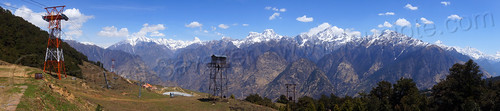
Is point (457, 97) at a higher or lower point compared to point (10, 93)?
lower

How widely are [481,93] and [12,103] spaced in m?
87.9

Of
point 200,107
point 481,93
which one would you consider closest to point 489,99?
point 481,93

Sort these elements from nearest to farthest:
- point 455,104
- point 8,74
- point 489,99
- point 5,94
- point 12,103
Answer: point 12,103 → point 5,94 → point 8,74 → point 489,99 → point 455,104

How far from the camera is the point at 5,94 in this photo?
33469 millimetres

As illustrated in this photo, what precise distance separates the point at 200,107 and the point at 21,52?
72.3 meters

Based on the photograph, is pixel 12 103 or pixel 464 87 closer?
pixel 12 103

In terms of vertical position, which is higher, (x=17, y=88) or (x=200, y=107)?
(x=17, y=88)

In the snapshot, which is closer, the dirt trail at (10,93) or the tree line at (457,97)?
the dirt trail at (10,93)

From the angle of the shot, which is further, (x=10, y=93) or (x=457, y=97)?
(x=457, y=97)

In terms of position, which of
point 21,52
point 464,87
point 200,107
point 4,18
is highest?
point 4,18

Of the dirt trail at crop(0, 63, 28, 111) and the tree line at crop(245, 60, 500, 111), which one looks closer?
the dirt trail at crop(0, 63, 28, 111)

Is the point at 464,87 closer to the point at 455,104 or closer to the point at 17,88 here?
the point at 455,104

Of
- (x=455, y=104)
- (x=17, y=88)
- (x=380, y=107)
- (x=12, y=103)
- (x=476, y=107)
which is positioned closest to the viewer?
(x=12, y=103)

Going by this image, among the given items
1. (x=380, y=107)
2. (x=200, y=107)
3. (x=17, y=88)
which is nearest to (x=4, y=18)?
(x=200, y=107)
